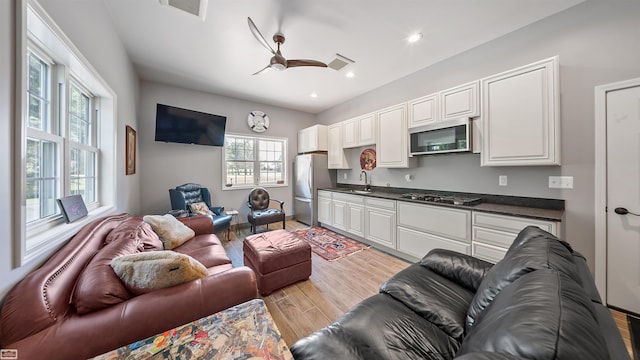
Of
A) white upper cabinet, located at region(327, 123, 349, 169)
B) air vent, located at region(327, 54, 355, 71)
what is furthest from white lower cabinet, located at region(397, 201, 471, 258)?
air vent, located at region(327, 54, 355, 71)

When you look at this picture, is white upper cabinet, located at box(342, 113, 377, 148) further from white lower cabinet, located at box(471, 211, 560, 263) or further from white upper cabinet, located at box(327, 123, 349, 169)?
white lower cabinet, located at box(471, 211, 560, 263)

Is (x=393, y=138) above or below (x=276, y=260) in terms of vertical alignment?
above

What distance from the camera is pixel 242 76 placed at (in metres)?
3.42

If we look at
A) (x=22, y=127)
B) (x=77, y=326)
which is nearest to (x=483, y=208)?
(x=77, y=326)

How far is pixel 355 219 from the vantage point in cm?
368

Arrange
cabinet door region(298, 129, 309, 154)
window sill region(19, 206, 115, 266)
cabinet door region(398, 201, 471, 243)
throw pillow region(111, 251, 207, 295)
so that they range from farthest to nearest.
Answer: cabinet door region(298, 129, 309, 154) < cabinet door region(398, 201, 471, 243) < throw pillow region(111, 251, 207, 295) < window sill region(19, 206, 115, 266)

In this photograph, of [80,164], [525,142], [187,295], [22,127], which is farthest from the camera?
[525,142]

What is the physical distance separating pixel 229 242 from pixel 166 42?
3.04 metres

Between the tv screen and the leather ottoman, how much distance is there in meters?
2.50

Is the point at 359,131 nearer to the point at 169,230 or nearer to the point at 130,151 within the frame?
the point at 169,230

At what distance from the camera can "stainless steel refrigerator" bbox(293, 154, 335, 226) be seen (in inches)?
178

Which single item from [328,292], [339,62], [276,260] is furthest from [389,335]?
[339,62]

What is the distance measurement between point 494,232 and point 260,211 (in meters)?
3.63

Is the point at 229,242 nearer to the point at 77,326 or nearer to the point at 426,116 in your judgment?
the point at 77,326
